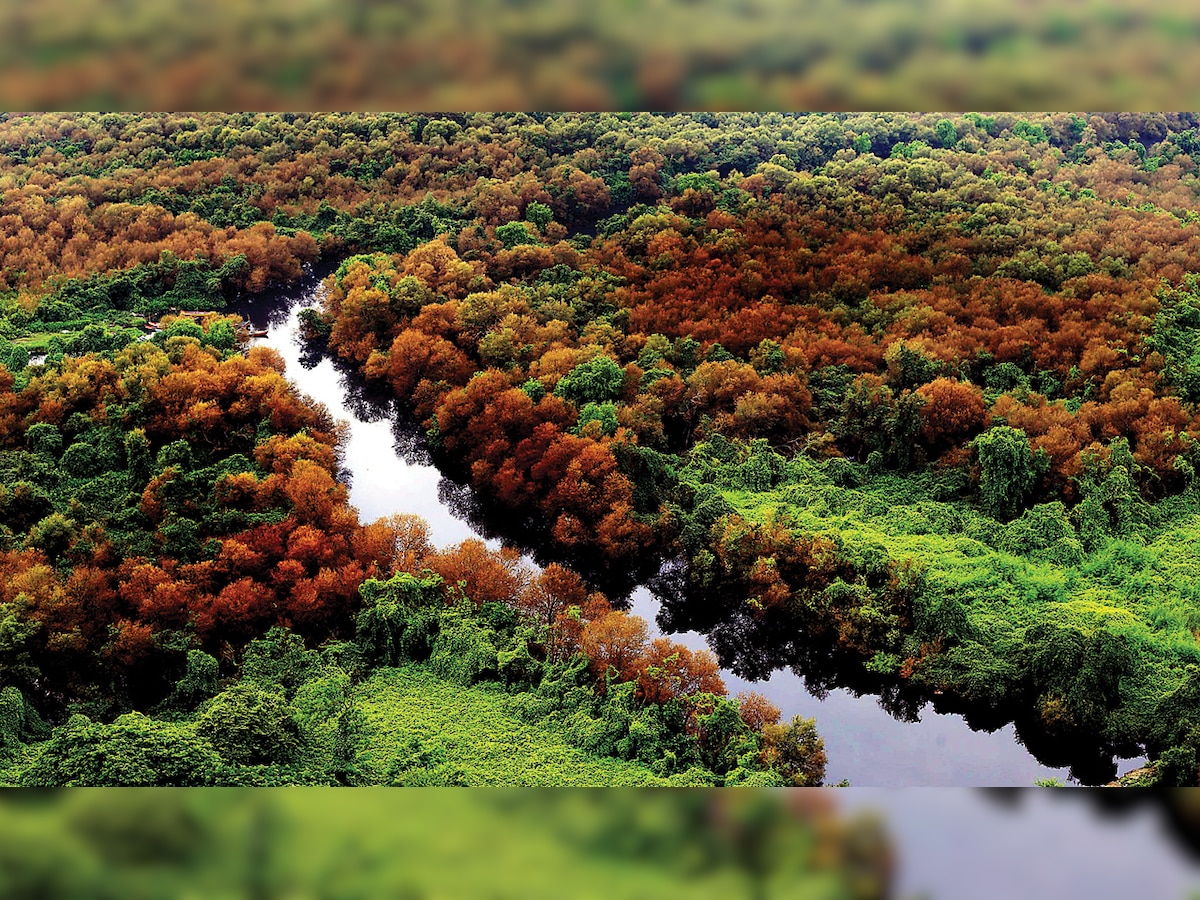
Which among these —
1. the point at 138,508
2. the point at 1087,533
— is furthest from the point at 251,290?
the point at 1087,533

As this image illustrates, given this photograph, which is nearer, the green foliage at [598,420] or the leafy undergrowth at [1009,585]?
the leafy undergrowth at [1009,585]

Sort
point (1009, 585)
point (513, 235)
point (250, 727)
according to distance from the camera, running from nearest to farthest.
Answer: point (250, 727), point (1009, 585), point (513, 235)

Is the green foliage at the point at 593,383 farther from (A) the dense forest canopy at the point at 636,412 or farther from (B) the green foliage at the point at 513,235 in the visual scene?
(B) the green foliage at the point at 513,235

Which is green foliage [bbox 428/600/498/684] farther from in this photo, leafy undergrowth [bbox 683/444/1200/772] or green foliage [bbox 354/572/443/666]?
leafy undergrowth [bbox 683/444/1200/772]

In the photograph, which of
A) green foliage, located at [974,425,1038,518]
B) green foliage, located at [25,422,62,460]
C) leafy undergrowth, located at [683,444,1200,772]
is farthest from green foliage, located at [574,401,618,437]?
green foliage, located at [25,422,62,460]

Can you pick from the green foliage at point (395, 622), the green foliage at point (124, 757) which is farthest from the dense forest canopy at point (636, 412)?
the green foliage at point (124, 757)

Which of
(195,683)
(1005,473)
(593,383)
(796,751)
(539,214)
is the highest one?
(539,214)

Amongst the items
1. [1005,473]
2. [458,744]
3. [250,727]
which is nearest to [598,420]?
[1005,473]

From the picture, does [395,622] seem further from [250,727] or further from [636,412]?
[636,412]
